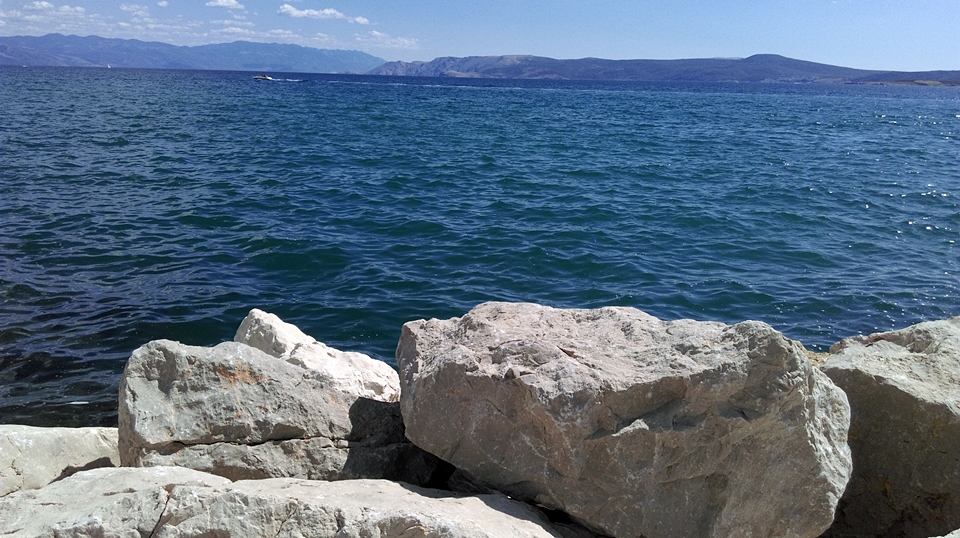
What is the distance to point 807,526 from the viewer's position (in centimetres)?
370

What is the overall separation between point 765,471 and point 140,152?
77.2 feet

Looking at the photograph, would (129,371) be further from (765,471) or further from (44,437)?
(765,471)

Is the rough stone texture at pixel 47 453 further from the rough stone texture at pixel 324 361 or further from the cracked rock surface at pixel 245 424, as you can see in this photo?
the rough stone texture at pixel 324 361

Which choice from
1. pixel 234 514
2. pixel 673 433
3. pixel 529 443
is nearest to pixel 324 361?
pixel 529 443

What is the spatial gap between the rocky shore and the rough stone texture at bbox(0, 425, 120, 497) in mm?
15

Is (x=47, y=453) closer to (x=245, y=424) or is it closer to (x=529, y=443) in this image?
(x=245, y=424)

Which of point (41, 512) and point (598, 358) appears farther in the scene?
point (598, 358)

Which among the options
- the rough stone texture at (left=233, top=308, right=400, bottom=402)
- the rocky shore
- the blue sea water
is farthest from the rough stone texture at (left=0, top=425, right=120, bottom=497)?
the blue sea water

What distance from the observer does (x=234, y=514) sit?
3242mm

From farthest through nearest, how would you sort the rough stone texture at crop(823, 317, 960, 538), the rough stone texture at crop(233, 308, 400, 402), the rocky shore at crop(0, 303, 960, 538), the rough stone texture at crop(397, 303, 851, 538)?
the rough stone texture at crop(233, 308, 400, 402), the rough stone texture at crop(823, 317, 960, 538), the rough stone texture at crop(397, 303, 851, 538), the rocky shore at crop(0, 303, 960, 538)

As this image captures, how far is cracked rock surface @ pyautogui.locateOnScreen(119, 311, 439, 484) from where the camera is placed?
423 centimetres

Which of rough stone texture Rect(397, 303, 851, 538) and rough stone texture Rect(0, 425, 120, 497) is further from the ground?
rough stone texture Rect(397, 303, 851, 538)

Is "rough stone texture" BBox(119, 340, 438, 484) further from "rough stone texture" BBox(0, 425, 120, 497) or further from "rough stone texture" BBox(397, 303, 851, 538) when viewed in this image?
"rough stone texture" BBox(397, 303, 851, 538)

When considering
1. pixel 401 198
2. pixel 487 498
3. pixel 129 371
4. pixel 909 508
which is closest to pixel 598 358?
pixel 487 498
